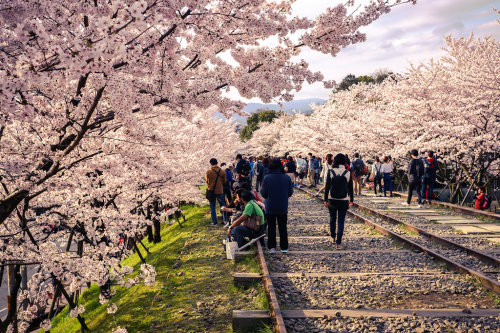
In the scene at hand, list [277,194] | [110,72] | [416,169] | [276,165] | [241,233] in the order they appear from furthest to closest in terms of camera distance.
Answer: [416,169] < [241,233] < [276,165] < [277,194] < [110,72]

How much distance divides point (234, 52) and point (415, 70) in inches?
A: 585

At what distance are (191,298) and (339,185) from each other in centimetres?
403

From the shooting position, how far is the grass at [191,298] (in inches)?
207

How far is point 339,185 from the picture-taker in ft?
25.3

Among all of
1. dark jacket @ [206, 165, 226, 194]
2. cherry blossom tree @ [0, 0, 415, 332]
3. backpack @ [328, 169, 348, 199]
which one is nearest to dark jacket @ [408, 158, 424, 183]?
backpack @ [328, 169, 348, 199]

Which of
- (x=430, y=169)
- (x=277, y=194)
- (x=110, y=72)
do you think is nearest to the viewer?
(x=110, y=72)

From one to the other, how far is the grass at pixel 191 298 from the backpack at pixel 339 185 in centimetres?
249

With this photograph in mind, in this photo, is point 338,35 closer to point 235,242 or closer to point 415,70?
point 235,242

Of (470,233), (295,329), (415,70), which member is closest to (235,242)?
(295,329)

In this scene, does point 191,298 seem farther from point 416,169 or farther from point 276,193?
point 416,169

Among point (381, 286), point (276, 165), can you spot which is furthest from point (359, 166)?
point (381, 286)

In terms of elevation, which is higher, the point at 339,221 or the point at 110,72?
the point at 110,72

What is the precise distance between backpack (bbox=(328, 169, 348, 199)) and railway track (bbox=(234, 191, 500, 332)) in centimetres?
128

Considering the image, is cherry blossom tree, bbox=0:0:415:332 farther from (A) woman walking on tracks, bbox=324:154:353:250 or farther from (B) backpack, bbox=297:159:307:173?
(B) backpack, bbox=297:159:307:173
